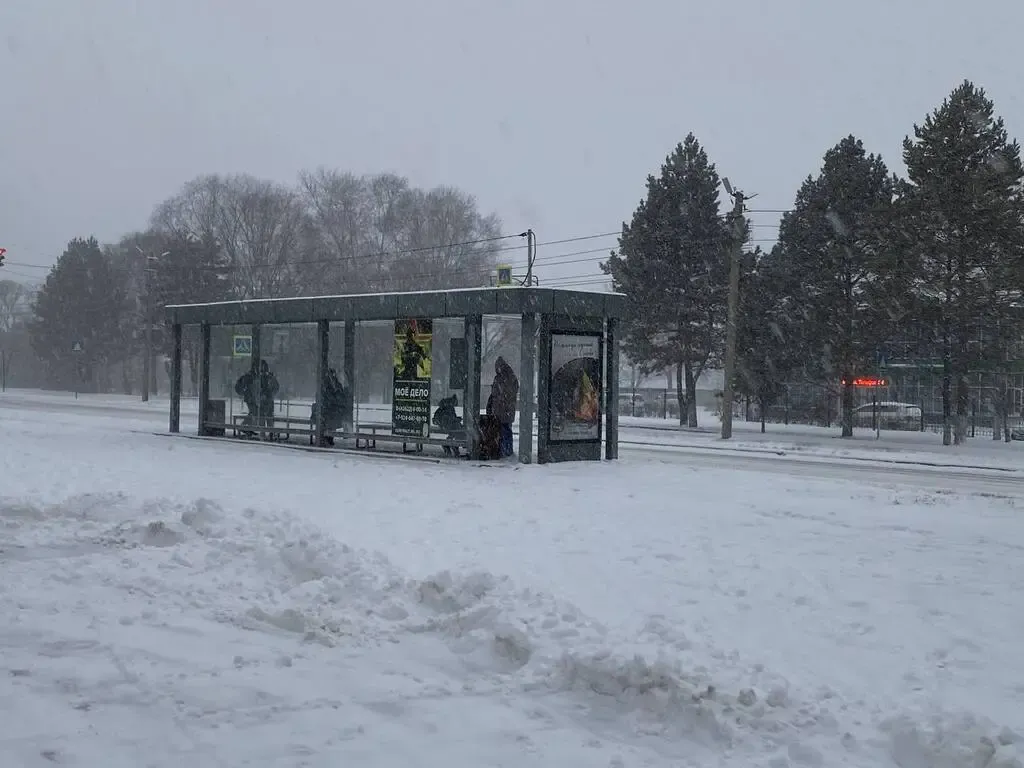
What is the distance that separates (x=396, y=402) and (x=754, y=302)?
A: 2312 centimetres

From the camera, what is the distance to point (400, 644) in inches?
269

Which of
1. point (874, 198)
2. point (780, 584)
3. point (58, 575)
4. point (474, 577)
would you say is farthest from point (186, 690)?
point (874, 198)

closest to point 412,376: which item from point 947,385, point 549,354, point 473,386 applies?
point 473,386

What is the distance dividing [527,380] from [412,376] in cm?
254

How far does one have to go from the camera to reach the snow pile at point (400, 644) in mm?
5184

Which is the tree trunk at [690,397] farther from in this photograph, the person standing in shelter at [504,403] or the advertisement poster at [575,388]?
the person standing in shelter at [504,403]

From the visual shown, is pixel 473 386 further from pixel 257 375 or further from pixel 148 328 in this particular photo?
pixel 148 328

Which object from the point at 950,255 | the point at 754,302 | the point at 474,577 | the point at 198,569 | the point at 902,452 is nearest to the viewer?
the point at 474,577

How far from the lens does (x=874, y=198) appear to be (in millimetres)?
36344

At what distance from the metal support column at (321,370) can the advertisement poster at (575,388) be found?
5409 millimetres

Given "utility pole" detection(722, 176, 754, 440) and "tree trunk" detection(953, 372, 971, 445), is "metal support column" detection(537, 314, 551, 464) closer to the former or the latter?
"utility pole" detection(722, 176, 754, 440)

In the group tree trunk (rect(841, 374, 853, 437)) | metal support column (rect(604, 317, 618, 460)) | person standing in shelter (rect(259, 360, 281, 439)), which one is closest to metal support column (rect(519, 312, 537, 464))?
metal support column (rect(604, 317, 618, 460))

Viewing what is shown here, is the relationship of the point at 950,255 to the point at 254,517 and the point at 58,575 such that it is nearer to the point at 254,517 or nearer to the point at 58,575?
the point at 254,517

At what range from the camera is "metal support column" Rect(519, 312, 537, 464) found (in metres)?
17.7
